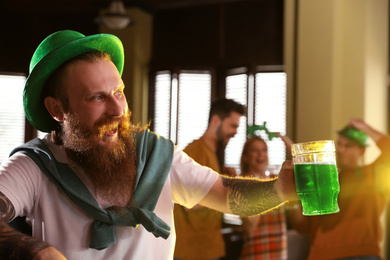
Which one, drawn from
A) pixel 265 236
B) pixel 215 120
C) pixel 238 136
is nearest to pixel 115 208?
pixel 265 236

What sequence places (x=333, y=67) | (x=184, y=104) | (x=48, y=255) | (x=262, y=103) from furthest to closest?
(x=184, y=104) < (x=262, y=103) < (x=333, y=67) < (x=48, y=255)

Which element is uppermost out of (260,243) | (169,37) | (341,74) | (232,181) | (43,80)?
(169,37)

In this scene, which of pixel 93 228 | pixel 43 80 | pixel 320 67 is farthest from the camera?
pixel 320 67

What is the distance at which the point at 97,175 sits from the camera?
1299 mm

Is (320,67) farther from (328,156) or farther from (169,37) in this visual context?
(328,156)

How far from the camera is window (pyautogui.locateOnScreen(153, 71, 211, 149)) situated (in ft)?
21.1

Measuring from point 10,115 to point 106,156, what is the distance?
20.1 feet

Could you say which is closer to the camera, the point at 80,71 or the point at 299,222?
the point at 80,71

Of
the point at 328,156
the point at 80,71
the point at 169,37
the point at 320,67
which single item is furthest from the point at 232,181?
the point at 169,37

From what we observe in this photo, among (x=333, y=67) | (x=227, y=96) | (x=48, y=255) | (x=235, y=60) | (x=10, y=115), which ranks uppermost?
(x=235, y=60)

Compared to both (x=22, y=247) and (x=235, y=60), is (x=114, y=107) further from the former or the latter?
(x=235, y=60)

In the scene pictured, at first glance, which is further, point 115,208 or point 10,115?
point 10,115

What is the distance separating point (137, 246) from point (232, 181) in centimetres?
33

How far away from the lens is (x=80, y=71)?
4.26 feet
